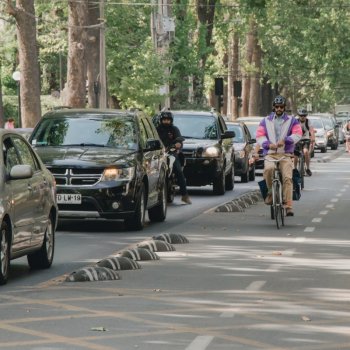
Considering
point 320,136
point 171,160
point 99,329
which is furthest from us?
point 320,136

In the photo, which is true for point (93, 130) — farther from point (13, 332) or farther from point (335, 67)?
point (335, 67)

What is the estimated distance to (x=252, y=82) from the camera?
279 feet

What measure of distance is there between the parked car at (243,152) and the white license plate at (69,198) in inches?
688

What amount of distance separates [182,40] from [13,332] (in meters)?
44.3

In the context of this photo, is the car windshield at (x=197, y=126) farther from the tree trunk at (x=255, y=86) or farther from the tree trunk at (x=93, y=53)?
the tree trunk at (x=255, y=86)

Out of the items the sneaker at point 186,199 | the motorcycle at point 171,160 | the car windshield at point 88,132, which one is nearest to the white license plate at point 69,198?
the car windshield at point 88,132

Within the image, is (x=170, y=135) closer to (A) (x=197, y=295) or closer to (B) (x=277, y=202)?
(B) (x=277, y=202)

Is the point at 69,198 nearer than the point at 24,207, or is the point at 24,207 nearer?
the point at 24,207

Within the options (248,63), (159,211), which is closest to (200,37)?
(248,63)

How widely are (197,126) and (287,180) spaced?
997 cm

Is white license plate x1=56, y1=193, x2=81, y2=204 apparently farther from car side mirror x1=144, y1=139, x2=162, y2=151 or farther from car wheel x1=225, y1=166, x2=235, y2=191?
car wheel x1=225, y1=166, x2=235, y2=191

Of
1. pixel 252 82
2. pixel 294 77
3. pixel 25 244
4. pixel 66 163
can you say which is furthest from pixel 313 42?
pixel 25 244

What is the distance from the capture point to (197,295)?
12.8 meters

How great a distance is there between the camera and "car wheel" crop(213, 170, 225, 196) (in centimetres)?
3159
